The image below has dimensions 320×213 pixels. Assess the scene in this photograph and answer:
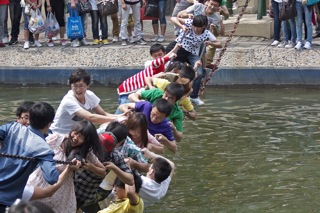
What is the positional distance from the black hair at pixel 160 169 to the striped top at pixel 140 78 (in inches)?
112

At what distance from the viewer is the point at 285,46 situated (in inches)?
664

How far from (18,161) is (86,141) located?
0.61m

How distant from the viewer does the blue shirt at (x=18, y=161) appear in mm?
6531

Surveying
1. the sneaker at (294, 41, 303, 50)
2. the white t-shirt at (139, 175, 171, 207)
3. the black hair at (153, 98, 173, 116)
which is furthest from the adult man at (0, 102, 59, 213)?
the sneaker at (294, 41, 303, 50)

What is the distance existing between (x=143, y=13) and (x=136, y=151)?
32.1 feet

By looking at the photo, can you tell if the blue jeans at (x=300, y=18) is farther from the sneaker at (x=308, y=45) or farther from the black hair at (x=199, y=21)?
the black hair at (x=199, y=21)

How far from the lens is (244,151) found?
11664 mm

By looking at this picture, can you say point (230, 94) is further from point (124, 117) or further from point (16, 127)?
point (16, 127)

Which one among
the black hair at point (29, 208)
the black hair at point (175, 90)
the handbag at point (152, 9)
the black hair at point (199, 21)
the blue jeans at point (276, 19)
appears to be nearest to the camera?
the black hair at point (29, 208)

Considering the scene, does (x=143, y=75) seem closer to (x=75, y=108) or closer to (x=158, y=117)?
(x=158, y=117)

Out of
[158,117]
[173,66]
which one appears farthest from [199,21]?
[158,117]

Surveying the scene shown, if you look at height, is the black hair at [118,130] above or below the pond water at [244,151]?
above

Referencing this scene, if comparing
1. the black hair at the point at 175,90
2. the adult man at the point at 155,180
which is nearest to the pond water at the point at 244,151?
the adult man at the point at 155,180

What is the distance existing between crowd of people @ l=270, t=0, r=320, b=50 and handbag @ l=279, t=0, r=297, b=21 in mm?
55
